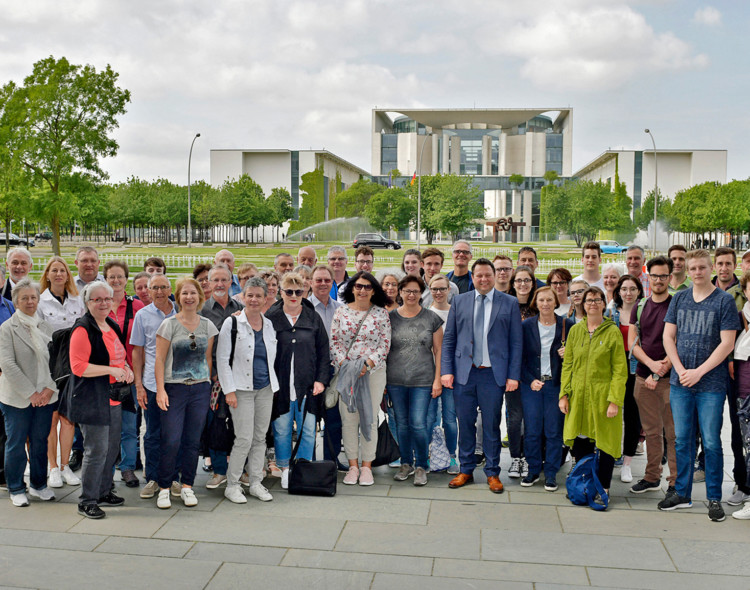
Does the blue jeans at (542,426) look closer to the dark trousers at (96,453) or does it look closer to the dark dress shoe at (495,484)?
the dark dress shoe at (495,484)

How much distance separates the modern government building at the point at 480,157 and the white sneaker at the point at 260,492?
9554cm

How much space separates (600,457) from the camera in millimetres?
5879

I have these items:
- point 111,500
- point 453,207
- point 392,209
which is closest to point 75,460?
point 111,500

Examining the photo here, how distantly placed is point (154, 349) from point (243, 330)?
79cm

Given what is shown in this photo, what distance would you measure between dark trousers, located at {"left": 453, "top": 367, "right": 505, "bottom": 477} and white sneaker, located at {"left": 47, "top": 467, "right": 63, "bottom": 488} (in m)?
Answer: 3.61

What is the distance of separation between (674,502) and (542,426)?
4.08 feet

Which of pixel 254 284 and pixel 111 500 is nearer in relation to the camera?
pixel 111 500

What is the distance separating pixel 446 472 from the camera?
6758 mm

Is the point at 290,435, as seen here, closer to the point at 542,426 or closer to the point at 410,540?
the point at 410,540

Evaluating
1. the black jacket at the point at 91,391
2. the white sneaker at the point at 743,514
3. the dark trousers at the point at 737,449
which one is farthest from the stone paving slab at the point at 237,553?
the dark trousers at the point at 737,449

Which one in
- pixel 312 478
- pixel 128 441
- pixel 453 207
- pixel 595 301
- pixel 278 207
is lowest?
pixel 312 478

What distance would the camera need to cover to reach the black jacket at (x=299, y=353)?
20.1 ft

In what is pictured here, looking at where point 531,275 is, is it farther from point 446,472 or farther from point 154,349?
point 154,349

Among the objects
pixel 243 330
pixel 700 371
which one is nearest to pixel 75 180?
pixel 243 330
